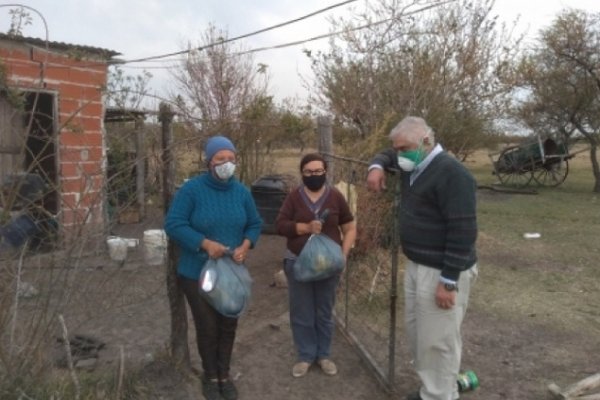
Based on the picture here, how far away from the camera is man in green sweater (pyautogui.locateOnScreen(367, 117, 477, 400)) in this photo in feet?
9.46

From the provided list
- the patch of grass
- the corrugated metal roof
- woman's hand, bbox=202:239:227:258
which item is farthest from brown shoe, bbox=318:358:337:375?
the corrugated metal roof

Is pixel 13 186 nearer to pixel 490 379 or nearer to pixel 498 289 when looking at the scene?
pixel 490 379

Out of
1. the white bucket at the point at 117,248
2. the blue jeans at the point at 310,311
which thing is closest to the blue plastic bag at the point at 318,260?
the blue jeans at the point at 310,311

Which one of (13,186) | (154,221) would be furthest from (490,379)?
(154,221)

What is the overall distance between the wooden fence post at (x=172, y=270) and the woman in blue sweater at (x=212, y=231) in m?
0.24

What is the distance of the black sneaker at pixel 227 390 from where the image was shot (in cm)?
344

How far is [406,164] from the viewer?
307 centimetres

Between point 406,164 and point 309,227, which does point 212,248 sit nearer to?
point 309,227

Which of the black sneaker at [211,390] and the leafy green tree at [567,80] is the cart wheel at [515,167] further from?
the black sneaker at [211,390]

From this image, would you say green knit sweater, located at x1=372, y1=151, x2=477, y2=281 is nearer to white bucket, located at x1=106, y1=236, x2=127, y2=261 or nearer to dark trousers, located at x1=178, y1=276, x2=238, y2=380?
dark trousers, located at x1=178, y1=276, x2=238, y2=380

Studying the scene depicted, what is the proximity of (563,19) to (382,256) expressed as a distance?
14.8 meters

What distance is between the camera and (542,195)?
54.9 feet

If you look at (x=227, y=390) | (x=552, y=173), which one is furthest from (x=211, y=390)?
(x=552, y=173)

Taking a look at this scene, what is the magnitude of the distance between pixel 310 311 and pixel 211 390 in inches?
32.2
